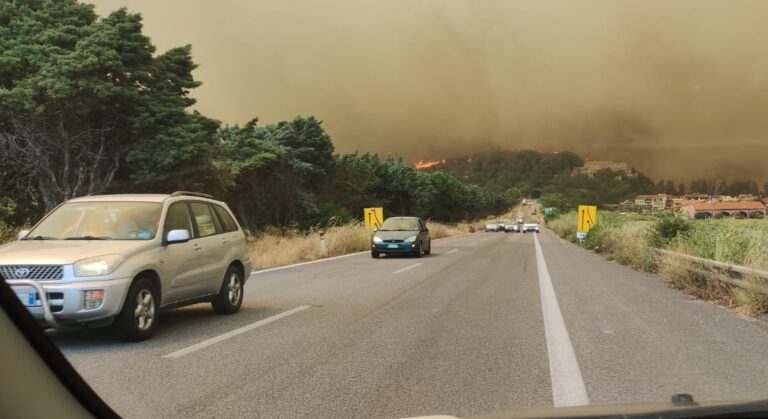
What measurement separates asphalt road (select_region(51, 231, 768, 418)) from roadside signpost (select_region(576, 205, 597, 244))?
24.0m

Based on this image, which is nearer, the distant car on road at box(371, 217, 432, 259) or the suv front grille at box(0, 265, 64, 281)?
the suv front grille at box(0, 265, 64, 281)

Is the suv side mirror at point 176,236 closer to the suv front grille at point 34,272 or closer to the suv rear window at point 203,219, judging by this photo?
the suv rear window at point 203,219

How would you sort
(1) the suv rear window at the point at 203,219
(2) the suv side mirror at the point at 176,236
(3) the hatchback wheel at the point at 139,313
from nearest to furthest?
(3) the hatchback wheel at the point at 139,313, (2) the suv side mirror at the point at 176,236, (1) the suv rear window at the point at 203,219

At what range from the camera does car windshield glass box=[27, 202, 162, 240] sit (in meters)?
6.67

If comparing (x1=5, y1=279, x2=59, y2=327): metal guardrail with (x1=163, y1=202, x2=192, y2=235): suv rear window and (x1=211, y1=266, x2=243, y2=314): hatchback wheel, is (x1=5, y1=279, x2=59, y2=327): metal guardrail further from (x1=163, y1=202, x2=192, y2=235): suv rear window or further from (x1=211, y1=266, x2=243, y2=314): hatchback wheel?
(x1=211, y1=266, x2=243, y2=314): hatchback wheel

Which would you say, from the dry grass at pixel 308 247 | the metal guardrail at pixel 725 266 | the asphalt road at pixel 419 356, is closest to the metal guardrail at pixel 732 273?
the metal guardrail at pixel 725 266

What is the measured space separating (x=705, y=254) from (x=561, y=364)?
835cm

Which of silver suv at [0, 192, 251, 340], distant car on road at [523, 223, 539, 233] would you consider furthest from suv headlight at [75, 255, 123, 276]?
distant car on road at [523, 223, 539, 233]

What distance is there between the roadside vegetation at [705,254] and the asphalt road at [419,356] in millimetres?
614

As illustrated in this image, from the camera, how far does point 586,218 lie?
34.3 meters

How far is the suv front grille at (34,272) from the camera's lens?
5609mm

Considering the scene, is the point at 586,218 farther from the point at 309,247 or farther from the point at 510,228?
the point at 510,228

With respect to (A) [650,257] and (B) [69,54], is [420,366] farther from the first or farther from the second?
(B) [69,54]

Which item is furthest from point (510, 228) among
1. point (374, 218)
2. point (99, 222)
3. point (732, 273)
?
point (99, 222)
